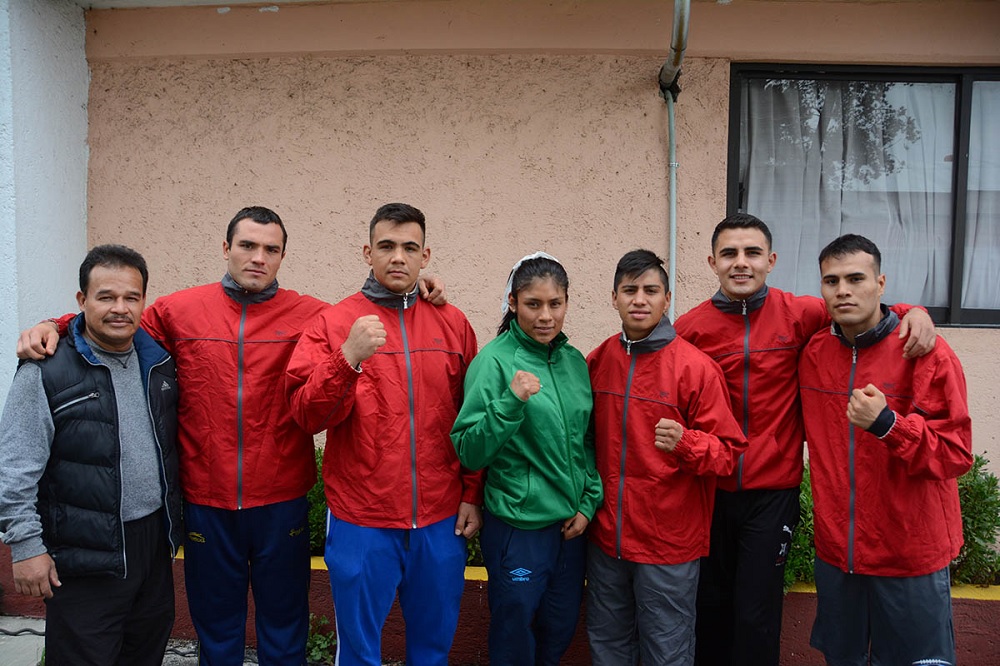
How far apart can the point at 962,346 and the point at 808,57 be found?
1.98 m

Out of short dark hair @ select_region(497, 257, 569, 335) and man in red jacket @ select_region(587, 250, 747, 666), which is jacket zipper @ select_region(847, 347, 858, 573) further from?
short dark hair @ select_region(497, 257, 569, 335)

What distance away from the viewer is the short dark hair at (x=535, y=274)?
259 centimetres

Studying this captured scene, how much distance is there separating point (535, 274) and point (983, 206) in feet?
11.0

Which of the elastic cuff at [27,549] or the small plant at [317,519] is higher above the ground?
the elastic cuff at [27,549]

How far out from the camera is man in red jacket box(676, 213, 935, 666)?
2.71m

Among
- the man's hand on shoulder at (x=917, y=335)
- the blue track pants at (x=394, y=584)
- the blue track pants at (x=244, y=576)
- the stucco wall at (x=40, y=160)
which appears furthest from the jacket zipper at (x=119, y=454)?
the man's hand on shoulder at (x=917, y=335)

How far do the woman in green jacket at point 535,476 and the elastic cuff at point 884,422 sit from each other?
0.99 meters

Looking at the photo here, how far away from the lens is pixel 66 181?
4129mm

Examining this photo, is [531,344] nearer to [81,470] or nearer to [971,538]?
[81,470]

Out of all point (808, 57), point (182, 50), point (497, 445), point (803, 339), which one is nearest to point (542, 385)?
point (497, 445)

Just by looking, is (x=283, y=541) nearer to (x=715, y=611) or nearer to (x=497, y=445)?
(x=497, y=445)

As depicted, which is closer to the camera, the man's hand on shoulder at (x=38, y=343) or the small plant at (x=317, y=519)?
the man's hand on shoulder at (x=38, y=343)

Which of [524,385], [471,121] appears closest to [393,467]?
[524,385]

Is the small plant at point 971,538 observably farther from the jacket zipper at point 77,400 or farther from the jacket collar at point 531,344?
the jacket zipper at point 77,400
